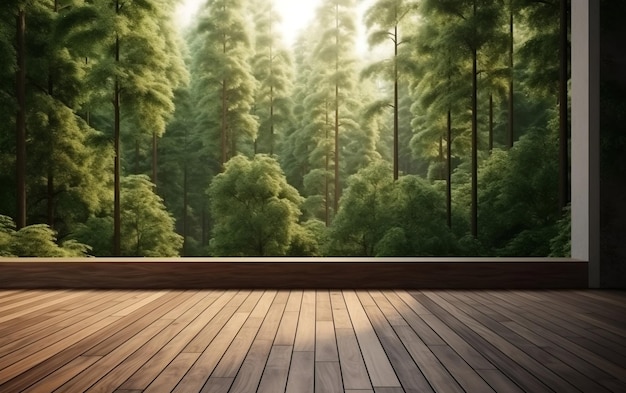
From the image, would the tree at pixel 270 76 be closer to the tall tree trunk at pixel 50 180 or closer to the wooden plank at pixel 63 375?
the tall tree trunk at pixel 50 180

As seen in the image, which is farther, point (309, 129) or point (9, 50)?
point (309, 129)

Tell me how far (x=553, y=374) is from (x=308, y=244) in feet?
38.0

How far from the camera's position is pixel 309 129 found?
17.4 m

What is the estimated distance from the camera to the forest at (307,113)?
10.4 metres

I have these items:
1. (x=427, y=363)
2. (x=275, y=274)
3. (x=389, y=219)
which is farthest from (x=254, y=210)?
(x=427, y=363)

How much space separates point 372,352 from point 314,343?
1.06 feet

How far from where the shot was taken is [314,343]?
2.95 m

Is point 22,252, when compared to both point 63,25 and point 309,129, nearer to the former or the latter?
point 63,25

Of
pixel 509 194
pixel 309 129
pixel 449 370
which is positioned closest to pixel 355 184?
pixel 509 194

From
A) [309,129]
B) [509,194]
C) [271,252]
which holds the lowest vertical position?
[271,252]

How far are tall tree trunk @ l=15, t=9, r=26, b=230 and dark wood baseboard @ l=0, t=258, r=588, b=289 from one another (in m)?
5.38

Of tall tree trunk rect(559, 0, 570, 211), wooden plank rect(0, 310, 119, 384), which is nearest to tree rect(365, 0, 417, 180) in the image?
tall tree trunk rect(559, 0, 570, 211)

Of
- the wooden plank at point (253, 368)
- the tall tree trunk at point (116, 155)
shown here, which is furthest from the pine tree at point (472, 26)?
the wooden plank at point (253, 368)

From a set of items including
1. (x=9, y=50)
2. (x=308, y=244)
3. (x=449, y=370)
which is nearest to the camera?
(x=449, y=370)
